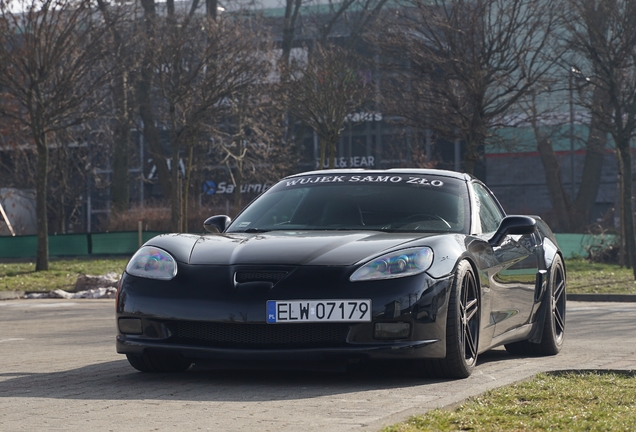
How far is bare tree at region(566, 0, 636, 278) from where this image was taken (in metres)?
21.6

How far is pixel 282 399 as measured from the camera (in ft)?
17.2

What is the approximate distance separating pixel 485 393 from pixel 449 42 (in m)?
17.6

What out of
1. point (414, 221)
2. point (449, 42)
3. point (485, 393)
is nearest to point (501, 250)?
point (414, 221)

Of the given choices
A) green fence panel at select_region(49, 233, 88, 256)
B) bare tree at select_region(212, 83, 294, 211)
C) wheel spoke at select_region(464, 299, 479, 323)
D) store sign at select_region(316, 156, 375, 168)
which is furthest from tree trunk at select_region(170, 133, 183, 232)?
store sign at select_region(316, 156, 375, 168)

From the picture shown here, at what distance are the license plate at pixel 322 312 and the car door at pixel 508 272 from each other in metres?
1.32

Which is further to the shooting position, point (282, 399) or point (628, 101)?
→ point (628, 101)

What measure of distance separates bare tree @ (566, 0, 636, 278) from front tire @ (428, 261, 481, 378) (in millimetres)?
15849

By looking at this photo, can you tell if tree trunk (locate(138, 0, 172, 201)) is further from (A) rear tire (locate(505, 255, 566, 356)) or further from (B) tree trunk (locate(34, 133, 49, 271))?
(A) rear tire (locate(505, 255, 566, 356))

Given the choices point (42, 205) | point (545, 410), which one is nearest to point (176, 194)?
point (42, 205)

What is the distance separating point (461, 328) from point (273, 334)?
109 centimetres

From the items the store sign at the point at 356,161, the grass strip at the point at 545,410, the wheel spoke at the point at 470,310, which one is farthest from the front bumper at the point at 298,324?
the store sign at the point at 356,161

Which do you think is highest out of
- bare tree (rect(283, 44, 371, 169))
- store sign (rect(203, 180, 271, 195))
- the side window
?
bare tree (rect(283, 44, 371, 169))

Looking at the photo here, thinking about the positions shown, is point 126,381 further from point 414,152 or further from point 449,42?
point 414,152

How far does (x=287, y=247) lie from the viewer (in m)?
6.02
